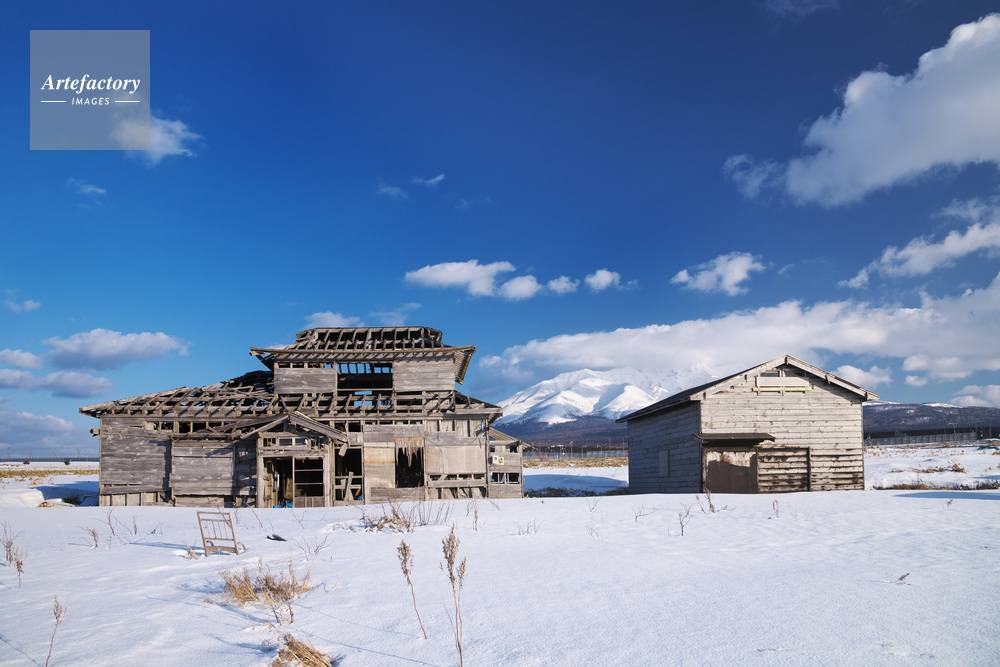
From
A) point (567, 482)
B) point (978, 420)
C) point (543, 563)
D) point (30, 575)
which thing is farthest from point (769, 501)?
point (978, 420)

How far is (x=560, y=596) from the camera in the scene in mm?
7055

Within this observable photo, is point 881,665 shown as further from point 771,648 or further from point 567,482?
point 567,482

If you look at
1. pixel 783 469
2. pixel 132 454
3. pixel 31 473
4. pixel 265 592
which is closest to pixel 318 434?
pixel 132 454

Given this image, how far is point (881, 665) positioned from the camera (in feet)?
15.7

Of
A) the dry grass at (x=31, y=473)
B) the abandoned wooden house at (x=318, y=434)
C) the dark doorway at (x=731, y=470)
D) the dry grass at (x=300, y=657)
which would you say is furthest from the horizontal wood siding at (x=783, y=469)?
the dry grass at (x=31, y=473)

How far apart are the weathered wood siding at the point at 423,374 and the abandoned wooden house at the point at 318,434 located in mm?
47

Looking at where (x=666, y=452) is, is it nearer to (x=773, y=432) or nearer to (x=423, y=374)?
(x=773, y=432)

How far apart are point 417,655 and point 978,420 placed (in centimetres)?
21058

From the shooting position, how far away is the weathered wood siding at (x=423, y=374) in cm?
2706

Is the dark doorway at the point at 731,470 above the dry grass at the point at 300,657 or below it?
below

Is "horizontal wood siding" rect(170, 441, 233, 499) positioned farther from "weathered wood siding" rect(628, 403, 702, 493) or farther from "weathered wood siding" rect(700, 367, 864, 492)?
"weathered wood siding" rect(700, 367, 864, 492)

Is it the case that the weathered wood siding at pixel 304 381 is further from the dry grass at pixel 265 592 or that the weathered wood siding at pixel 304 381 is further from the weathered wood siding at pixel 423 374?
→ the dry grass at pixel 265 592

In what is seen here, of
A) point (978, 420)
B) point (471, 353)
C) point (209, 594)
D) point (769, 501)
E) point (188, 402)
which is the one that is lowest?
point (978, 420)

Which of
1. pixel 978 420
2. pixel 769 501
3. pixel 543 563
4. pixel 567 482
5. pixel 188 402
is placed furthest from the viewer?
pixel 978 420
